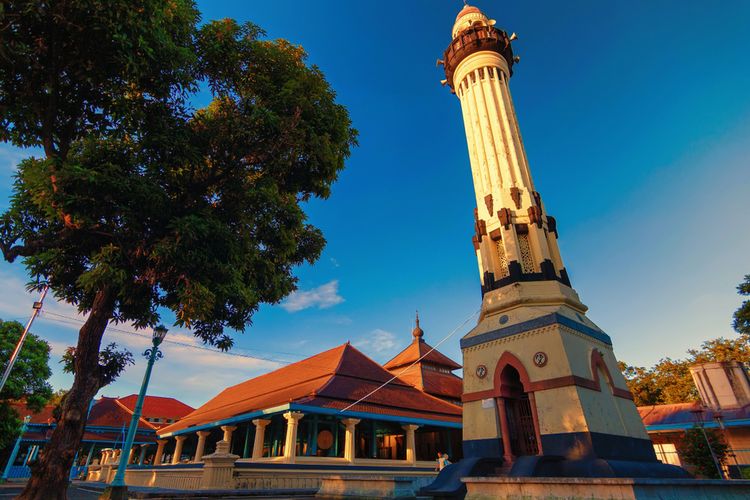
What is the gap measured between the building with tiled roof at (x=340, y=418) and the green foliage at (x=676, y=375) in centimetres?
2184

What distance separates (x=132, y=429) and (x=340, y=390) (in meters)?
10.4

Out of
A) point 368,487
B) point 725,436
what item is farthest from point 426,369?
point 368,487

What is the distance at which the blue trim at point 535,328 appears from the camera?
427 inches

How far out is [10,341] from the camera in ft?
78.1

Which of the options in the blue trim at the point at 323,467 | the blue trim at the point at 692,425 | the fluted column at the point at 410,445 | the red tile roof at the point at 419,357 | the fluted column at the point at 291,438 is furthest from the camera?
the red tile roof at the point at 419,357

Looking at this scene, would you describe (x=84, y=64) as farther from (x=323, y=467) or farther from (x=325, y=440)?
(x=325, y=440)

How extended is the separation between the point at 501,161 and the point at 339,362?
48.0 ft

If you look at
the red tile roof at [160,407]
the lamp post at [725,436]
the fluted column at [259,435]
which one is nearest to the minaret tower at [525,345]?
the fluted column at [259,435]

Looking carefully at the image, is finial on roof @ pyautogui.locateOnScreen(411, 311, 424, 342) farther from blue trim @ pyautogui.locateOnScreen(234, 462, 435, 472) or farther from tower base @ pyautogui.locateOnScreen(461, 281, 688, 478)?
tower base @ pyautogui.locateOnScreen(461, 281, 688, 478)

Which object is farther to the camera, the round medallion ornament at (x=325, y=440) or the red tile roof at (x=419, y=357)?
the red tile roof at (x=419, y=357)

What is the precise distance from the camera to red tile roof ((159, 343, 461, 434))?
765 inches

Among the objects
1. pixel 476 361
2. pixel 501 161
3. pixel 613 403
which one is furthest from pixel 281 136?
pixel 613 403

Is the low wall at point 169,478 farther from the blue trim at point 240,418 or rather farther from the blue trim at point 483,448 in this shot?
the blue trim at point 483,448

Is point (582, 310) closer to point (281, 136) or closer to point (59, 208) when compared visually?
point (281, 136)
